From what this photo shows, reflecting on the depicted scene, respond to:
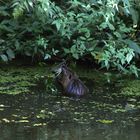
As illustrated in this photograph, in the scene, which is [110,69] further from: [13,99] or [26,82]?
[13,99]

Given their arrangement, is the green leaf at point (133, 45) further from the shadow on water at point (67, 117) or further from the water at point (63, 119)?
the water at point (63, 119)

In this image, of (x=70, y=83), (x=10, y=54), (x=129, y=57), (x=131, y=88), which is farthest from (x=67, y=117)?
(x=10, y=54)

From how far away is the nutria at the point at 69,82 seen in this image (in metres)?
4.83

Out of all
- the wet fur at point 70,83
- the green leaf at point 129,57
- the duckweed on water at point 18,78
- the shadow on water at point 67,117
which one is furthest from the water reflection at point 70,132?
the green leaf at point 129,57

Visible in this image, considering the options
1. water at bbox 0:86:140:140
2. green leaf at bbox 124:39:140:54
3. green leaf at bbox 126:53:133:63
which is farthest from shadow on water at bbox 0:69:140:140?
green leaf at bbox 124:39:140:54

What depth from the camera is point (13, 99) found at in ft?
15.0

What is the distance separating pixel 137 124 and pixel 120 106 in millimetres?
459

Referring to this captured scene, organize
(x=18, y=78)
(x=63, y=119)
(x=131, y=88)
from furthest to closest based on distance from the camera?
(x=18, y=78), (x=131, y=88), (x=63, y=119)

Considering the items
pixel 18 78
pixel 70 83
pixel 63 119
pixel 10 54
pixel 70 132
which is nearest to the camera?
pixel 70 132

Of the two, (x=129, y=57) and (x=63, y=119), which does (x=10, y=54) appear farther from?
(x=63, y=119)

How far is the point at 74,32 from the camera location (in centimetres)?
553

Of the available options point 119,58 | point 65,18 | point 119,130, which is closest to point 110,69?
point 119,58

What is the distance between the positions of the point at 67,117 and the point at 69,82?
0.79 metres

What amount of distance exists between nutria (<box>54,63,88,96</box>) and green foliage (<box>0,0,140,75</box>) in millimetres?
416
